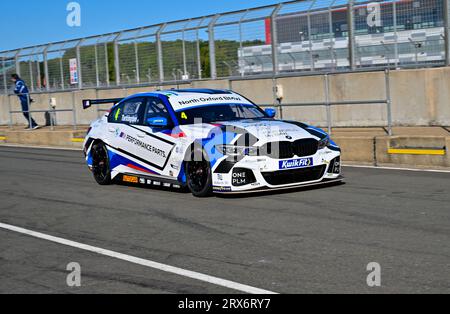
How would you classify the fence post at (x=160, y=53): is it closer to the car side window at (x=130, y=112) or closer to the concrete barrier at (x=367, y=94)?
the concrete barrier at (x=367, y=94)

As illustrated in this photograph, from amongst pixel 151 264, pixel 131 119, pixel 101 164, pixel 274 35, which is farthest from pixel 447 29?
pixel 151 264

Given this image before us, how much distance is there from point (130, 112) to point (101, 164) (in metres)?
1.11

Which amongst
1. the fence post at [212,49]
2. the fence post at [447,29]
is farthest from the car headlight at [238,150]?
the fence post at [212,49]

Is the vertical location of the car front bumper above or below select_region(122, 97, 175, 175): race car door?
below

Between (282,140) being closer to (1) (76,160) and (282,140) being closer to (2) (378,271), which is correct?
(2) (378,271)

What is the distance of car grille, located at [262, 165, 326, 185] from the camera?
32.1ft

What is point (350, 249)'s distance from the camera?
22.1ft

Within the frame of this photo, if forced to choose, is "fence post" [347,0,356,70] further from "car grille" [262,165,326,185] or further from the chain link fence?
"car grille" [262,165,326,185]

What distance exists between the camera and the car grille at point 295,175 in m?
9.79

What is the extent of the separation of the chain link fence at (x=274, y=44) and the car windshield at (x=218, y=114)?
6181 mm

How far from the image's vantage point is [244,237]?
7555 millimetres

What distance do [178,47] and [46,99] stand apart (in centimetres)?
848

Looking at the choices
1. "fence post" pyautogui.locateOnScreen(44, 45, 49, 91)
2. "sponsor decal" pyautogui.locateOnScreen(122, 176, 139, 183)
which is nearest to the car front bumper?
"sponsor decal" pyautogui.locateOnScreen(122, 176, 139, 183)

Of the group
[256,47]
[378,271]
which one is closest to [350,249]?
[378,271]
